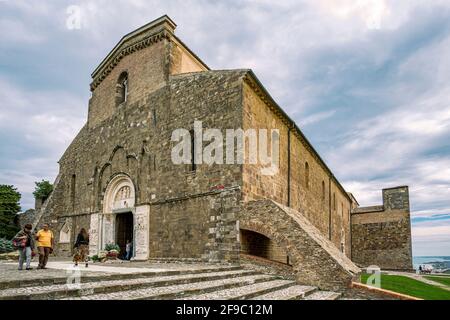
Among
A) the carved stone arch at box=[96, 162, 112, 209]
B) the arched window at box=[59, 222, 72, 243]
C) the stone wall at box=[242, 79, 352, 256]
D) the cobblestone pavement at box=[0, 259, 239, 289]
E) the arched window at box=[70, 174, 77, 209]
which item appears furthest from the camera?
the arched window at box=[70, 174, 77, 209]

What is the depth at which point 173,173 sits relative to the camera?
47.4 ft

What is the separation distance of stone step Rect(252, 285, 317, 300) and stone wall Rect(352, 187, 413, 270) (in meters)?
27.0

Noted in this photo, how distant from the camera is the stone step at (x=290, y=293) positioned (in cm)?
793

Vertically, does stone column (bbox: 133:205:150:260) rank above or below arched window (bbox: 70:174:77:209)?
below

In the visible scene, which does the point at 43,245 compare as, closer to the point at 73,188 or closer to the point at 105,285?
the point at 105,285

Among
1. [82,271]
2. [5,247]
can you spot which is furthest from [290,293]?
[5,247]

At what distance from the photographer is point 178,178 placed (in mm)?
14211

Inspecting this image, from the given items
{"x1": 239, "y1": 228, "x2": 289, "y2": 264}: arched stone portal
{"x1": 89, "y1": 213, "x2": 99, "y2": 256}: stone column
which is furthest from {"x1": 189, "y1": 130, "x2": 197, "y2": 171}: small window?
{"x1": 89, "y1": 213, "x2": 99, "y2": 256}: stone column

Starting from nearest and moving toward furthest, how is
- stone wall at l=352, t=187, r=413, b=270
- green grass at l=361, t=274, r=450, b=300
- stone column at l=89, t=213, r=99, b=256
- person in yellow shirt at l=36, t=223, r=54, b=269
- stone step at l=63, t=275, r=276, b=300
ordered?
stone step at l=63, t=275, r=276, b=300 < person in yellow shirt at l=36, t=223, r=54, b=269 < green grass at l=361, t=274, r=450, b=300 < stone column at l=89, t=213, r=99, b=256 < stone wall at l=352, t=187, r=413, b=270

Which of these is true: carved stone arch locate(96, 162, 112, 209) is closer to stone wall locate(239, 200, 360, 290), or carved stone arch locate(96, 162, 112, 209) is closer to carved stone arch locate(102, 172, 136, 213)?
carved stone arch locate(102, 172, 136, 213)

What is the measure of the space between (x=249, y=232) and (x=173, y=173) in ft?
13.5

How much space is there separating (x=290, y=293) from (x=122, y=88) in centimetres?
1440

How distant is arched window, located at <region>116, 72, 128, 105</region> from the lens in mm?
18484

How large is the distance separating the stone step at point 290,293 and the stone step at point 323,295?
12 cm
